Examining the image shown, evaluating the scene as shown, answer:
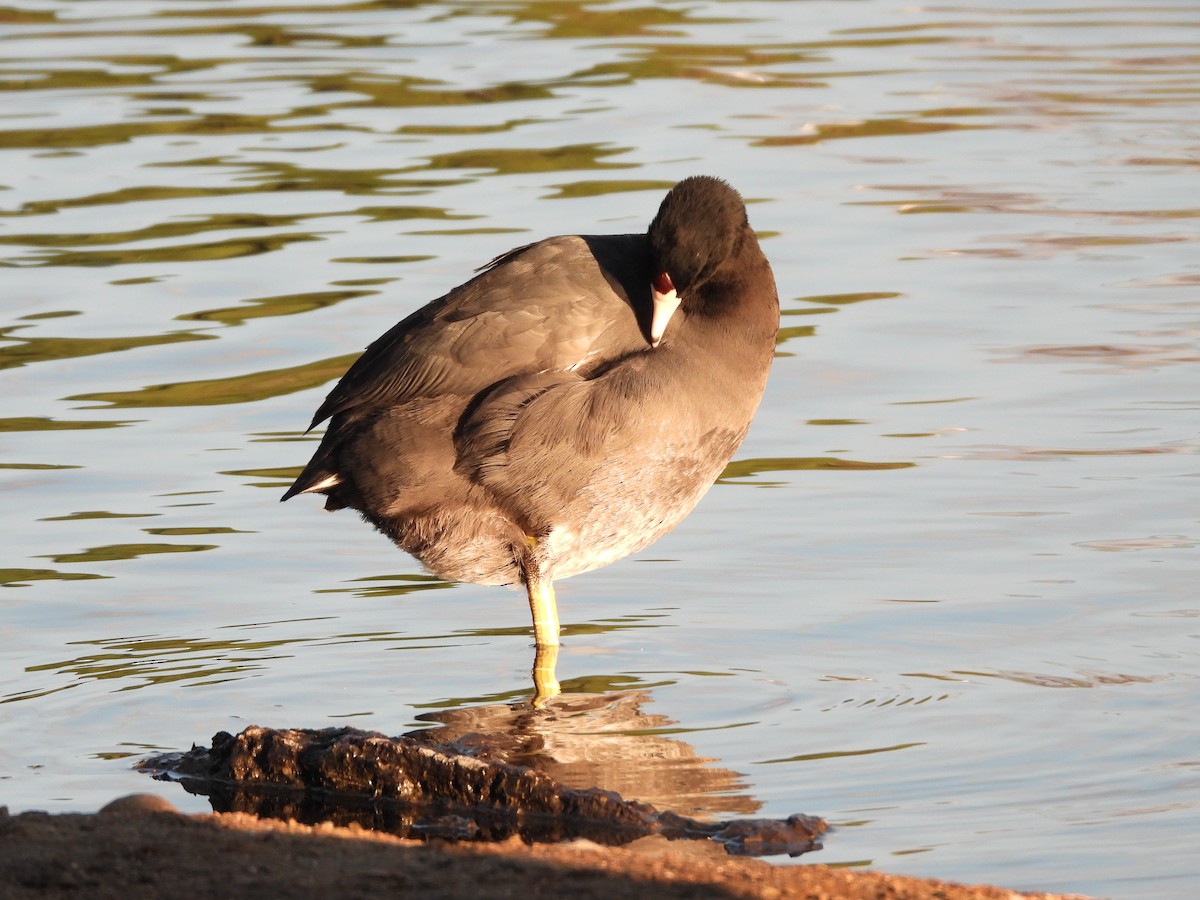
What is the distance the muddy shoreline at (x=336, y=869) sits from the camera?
4680 millimetres

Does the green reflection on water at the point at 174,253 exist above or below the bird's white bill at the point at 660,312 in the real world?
below

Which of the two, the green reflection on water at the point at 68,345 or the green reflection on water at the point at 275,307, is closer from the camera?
the green reflection on water at the point at 68,345

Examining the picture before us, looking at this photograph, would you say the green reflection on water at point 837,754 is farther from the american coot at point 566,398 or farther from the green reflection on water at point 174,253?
the green reflection on water at point 174,253

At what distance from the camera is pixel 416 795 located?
6.02 metres

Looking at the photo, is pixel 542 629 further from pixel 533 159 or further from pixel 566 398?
pixel 533 159

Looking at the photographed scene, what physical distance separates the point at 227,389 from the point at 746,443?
291 cm

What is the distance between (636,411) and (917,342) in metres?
4.98

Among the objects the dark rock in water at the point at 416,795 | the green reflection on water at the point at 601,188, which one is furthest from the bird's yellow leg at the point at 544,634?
the green reflection on water at the point at 601,188

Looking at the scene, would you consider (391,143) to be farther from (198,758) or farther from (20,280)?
(198,758)

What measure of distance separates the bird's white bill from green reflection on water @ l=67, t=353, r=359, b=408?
177 inches

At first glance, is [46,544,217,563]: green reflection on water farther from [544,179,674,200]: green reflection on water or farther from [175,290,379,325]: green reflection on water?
[544,179,674,200]: green reflection on water

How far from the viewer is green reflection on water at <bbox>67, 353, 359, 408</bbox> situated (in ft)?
36.1

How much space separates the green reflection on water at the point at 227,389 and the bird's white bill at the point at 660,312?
449cm

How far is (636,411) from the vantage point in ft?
22.3
